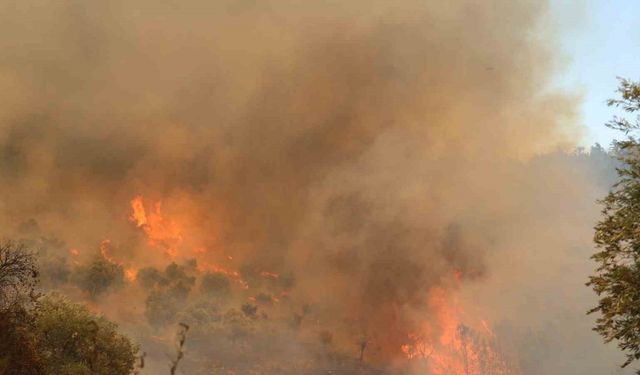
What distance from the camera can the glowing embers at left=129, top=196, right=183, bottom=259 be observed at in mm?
156250

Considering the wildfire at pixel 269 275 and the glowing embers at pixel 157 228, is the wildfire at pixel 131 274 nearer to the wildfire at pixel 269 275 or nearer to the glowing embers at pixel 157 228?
the glowing embers at pixel 157 228

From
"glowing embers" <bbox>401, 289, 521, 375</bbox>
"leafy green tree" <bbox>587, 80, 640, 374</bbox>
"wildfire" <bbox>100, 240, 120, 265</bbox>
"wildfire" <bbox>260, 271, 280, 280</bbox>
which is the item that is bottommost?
"leafy green tree" <bbox>587, 80, 640, 374</bbox>

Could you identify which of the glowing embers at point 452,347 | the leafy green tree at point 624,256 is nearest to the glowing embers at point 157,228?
the glowing embers at point 452,347

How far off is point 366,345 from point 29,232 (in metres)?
116

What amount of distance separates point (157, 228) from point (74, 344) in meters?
129

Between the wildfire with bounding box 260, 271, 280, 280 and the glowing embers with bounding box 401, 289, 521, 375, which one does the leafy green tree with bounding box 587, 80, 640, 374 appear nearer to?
the glowing embers with bounding box 401, 289, 521, 375

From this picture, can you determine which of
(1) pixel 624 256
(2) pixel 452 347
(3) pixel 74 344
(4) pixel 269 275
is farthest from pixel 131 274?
(1) pixel 624 256

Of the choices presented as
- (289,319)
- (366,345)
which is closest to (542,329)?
(366,345)

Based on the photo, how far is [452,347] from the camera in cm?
14462

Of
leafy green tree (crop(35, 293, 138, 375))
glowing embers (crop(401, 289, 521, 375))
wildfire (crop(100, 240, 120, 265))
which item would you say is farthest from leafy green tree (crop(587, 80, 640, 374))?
wildfire (crop(100, 240, 120, 265))

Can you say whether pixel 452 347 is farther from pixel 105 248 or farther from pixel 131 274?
pixel 105 248

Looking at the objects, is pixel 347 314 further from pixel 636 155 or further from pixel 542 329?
pixel 636 155

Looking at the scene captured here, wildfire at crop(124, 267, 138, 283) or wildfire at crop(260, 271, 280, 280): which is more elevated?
wildfire at crop(260, 271, 280, 280)

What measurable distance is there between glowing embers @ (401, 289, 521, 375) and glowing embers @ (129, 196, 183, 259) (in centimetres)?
9078
